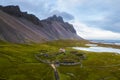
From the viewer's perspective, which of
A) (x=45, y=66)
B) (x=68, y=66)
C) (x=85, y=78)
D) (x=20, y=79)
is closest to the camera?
(x=20, y=79)

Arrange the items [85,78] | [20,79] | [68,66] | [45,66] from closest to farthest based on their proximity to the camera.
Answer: [20,79] < [85,78] < [45,66] < [68,66]

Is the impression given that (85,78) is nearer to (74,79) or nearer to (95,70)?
(74,79)

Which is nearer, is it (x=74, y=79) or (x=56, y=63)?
(x=74, y=79)

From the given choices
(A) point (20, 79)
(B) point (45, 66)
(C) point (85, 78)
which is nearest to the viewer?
(A) point (20, 79)

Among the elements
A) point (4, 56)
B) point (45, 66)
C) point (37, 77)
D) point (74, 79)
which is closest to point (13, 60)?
point (4, 56)

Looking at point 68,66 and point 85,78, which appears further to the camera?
point 68,66

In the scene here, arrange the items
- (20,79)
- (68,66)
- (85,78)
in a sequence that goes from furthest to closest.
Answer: (68,66)
(85,78)
(20,79)

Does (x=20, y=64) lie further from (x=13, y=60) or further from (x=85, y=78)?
(x=85, y=78)
